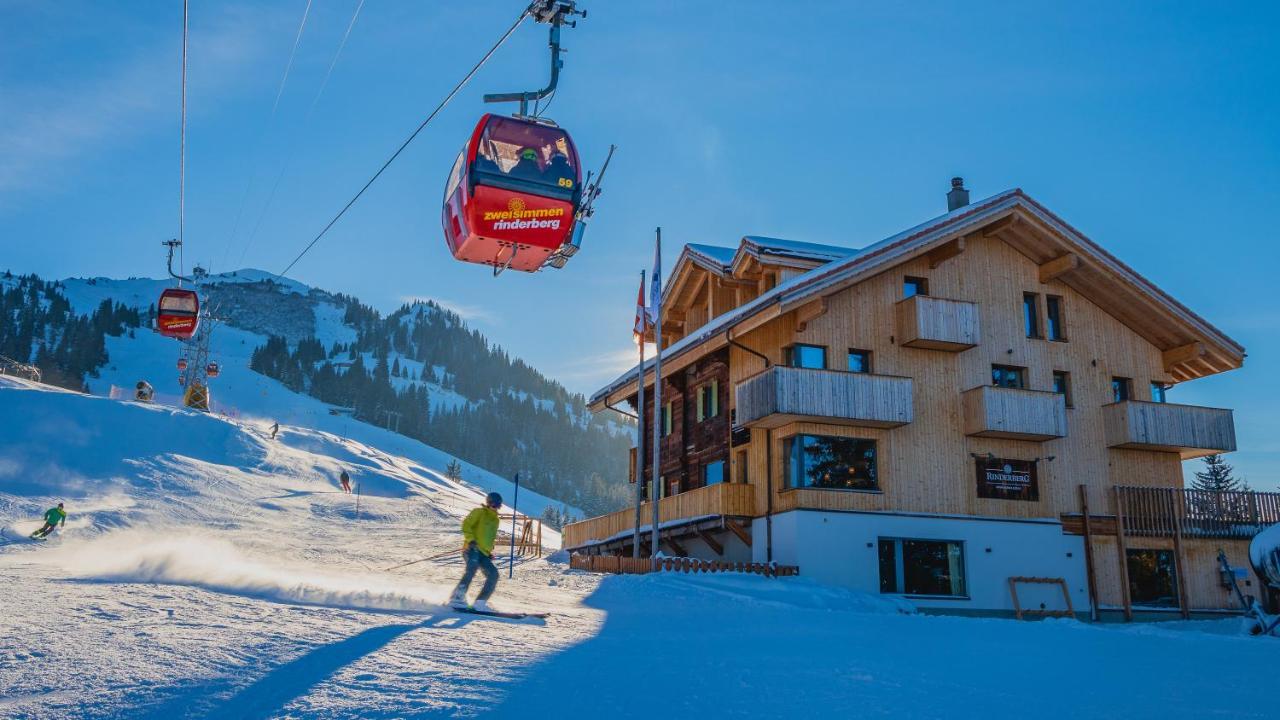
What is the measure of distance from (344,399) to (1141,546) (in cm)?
16964

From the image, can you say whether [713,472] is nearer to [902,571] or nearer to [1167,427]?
[902,571]

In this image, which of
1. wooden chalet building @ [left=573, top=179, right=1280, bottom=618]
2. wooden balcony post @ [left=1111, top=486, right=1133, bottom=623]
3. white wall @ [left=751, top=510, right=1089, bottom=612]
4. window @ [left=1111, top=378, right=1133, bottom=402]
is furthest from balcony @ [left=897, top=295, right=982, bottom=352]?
wooden balcony post @ [left=1111, top=486, right=1133, bottom=623]

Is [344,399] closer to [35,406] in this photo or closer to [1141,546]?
[35,406]

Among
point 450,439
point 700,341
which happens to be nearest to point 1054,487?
point 700,341

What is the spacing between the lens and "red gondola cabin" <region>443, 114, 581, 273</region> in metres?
17.1

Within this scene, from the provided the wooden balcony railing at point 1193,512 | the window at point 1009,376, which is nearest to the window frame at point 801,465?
the window at point 1009,376

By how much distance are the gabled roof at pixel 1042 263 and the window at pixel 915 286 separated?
4.19ft

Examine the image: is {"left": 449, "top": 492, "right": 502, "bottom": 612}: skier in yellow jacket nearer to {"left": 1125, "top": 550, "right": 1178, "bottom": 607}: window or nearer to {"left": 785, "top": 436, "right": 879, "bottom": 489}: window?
{"left": 785, "top": 436, "right": 879, "bottom": 489}: window

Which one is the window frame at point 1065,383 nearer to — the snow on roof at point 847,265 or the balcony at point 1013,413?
the balcony at point 1013,413

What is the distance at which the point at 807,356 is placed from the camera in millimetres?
26859

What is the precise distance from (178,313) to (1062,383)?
3072 centimetres

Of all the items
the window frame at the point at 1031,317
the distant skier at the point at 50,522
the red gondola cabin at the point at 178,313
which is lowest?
the distant skier at the point at 50,522

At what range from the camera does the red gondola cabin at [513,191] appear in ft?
56.0

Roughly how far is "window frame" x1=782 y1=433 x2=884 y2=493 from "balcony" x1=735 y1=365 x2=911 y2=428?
0.54 meters
